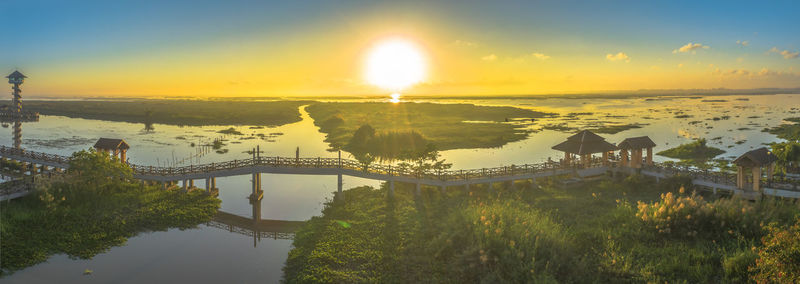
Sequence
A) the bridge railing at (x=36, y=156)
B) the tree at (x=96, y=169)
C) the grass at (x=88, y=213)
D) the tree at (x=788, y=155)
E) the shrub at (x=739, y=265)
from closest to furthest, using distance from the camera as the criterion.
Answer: the shrub at (x=739, y=265)
the grass at (x=88, y=213)
the tree at (x=96, y=169)
the tree at (x=788, y=155)
the bridge railing at (x=36, y=156)

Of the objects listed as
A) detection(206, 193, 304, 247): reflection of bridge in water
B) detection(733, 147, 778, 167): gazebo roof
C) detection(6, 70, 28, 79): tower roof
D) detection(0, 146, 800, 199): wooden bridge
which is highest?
detection(6, 70, 28, 79): tower roof

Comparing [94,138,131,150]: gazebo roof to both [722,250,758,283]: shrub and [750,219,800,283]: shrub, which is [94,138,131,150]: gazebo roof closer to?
[722,250,758,283]: shrub

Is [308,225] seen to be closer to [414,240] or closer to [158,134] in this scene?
[414,240]

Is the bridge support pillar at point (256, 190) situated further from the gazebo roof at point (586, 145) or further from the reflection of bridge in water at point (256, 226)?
the gazebo roof at point (586, 145)

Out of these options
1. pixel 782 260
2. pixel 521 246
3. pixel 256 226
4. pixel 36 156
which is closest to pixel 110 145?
pixel 36 156

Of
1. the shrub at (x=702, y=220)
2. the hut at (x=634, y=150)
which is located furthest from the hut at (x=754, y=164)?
the hut at (x=634, y=150)

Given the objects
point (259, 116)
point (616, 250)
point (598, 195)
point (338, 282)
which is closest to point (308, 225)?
point (338, 282)

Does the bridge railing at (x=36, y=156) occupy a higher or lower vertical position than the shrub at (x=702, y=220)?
higher

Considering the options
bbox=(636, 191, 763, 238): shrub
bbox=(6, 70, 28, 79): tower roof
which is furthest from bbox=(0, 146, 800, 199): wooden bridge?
bbox=(6, 70, 28, 79): tower roof

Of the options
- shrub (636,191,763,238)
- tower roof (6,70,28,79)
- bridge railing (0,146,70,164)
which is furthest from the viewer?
tower roof (6,70,28,79)
